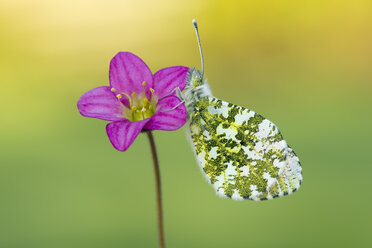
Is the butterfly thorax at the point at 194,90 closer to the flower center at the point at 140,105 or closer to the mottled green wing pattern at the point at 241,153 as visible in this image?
the mottled green wing pattern at the point at 241,153

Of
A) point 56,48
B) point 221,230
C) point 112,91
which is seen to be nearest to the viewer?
point 112,91

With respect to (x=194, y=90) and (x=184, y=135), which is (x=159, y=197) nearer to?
(x=194, y=90)

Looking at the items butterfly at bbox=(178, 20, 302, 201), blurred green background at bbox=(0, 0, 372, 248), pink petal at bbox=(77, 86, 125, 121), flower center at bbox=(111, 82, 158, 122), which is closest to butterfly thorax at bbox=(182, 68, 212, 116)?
butterfly at bbox=(178, 20, 302, 201)

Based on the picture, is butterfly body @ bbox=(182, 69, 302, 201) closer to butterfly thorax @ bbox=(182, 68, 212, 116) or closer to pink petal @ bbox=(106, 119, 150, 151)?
butterfly thorax @ bbox=(182, 68, 212, 116)

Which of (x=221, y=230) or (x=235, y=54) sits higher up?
(x=235, y=54)

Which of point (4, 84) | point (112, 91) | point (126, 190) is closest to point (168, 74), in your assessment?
point (112, 91)

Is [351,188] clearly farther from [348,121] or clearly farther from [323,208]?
[348,121]
